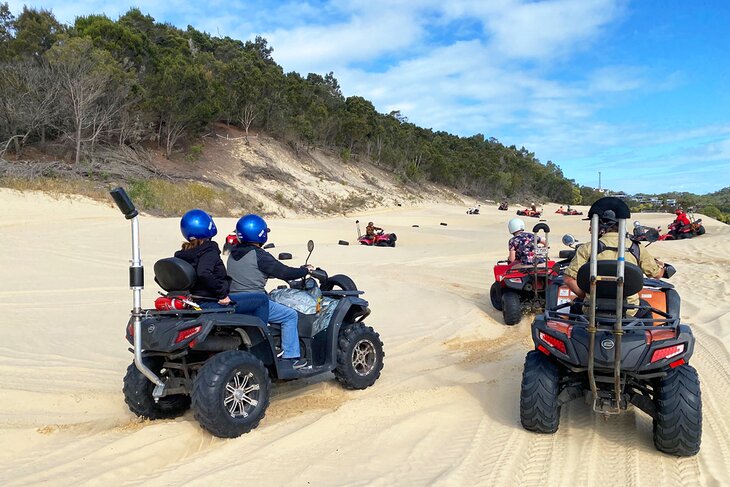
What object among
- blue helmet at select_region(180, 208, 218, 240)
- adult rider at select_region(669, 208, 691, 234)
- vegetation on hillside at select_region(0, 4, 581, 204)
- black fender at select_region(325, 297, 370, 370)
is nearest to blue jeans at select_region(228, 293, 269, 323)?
blue helmet at select_region(180, 208, 218, 240)

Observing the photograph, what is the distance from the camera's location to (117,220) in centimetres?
2045

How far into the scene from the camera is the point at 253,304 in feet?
16.6

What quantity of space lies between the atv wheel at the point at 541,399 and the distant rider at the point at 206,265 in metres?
2.43

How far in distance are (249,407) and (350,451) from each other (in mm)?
954

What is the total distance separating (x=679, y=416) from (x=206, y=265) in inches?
148

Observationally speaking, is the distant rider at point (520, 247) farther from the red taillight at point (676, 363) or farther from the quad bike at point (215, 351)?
the red taillight at point (676, 363)

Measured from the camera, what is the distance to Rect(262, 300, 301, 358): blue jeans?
5.30m

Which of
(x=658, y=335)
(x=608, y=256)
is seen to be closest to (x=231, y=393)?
(x=658, y=335)

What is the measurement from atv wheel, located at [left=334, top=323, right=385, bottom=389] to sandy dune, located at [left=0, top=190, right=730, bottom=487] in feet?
0.55

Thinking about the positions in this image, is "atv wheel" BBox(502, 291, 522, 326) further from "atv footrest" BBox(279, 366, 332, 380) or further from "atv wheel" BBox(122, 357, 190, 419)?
"atv wheel" BBox(122, 357, 190, 419)

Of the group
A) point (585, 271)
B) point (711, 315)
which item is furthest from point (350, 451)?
point (711, 315)

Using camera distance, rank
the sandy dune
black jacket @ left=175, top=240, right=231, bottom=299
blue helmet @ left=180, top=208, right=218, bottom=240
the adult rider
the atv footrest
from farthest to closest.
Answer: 1. the adult rider
2. the atv footrest
3. blue helmet @ left=180, top=208, right=218, bottom=240
4. black jacket @ left=175, top=240, right=231, bottom=299
5. the sandy dune

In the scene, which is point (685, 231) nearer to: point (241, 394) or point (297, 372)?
point (297, 372)

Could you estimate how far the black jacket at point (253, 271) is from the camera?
519 cm
